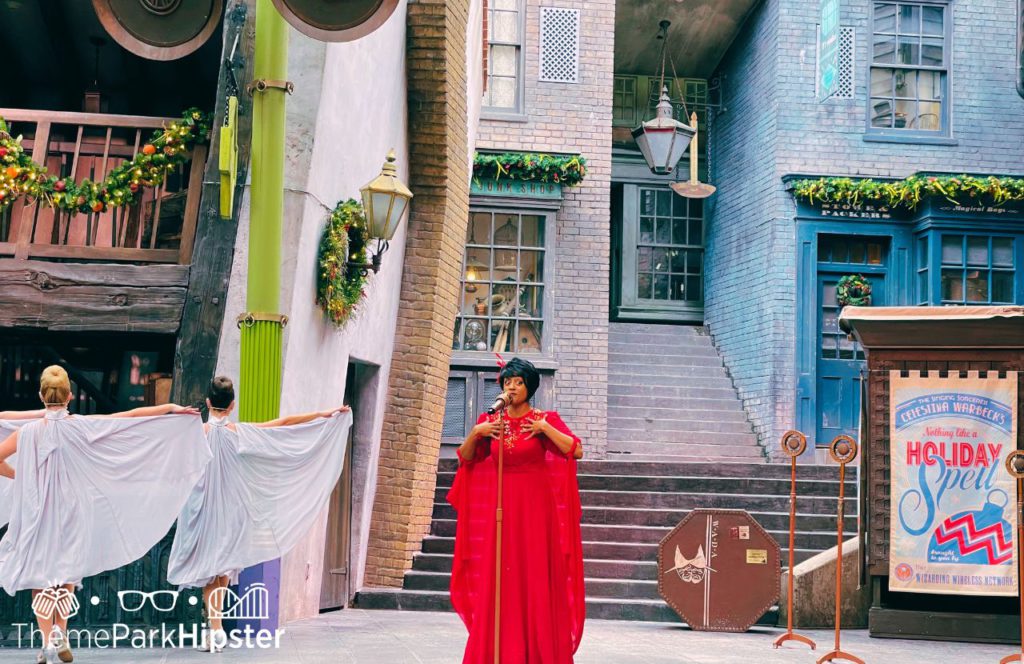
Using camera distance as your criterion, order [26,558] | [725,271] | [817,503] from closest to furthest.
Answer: [26,558] < [817,503] < [725,271]

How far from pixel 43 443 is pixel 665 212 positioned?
13612 millimetres

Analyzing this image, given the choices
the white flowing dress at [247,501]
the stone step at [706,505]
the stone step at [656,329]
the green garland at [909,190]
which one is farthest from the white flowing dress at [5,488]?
the stone step at [656,329]

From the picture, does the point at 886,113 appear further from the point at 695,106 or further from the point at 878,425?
the point at 878,425

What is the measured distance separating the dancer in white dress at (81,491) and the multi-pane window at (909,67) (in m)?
12.5

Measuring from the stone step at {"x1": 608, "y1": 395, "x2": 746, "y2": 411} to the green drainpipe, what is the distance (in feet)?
31.8

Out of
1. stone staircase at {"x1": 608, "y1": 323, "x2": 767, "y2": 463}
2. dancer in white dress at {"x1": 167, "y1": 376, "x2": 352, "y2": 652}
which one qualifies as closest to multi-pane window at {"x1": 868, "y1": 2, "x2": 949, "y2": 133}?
stone staircase at {"x1": 608, "y1": 323, "x2": 767, "y2": 463}

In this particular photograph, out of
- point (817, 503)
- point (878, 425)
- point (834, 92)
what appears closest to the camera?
point (878, 425)

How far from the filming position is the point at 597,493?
13.9 metres

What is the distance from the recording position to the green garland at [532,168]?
16.7m

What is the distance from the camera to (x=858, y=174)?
57.6 ft

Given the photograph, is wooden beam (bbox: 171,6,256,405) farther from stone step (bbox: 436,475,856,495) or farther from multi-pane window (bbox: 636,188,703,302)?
multi-pane window (bbox: 636,188,703,302)

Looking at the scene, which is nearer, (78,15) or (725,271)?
(78,15)

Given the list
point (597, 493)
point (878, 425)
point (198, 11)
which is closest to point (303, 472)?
point (198, 11)

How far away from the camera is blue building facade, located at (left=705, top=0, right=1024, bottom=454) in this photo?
17.2m
